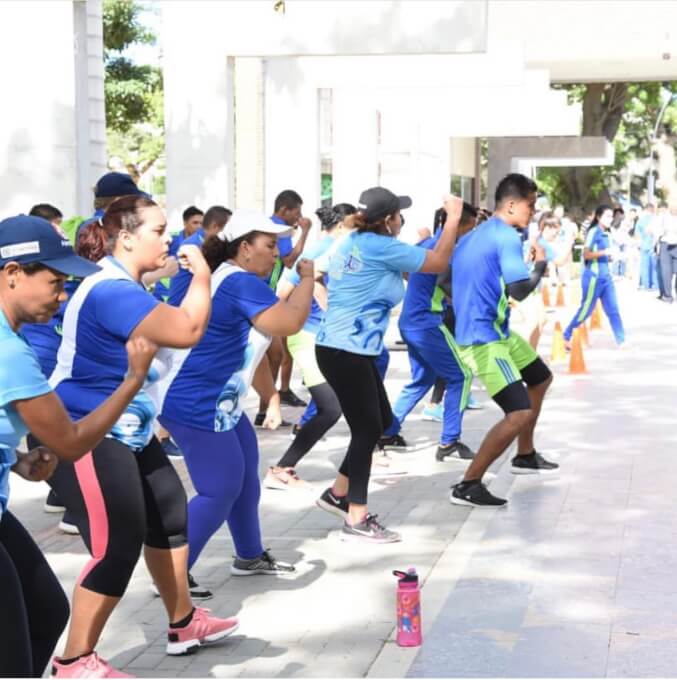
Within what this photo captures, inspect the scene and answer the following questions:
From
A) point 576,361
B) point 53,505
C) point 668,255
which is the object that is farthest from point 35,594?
point 668,255

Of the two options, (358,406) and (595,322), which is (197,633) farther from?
(595,322)

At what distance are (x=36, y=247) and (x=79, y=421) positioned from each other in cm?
51

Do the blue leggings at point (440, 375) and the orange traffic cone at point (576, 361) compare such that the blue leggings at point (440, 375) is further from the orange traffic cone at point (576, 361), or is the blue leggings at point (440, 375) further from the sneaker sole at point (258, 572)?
the orange traffic cone at point (576, 361)

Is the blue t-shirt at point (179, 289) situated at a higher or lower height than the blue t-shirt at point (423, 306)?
higher

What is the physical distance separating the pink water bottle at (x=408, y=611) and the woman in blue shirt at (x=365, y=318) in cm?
196

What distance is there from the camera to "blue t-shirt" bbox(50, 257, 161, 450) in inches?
191

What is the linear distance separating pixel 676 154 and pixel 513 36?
37801 millimetres

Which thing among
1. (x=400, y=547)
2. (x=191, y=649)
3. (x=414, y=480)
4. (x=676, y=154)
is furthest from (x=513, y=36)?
(x=676, y=154)

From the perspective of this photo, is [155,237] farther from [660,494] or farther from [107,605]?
[660,494]

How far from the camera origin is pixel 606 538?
7.55m

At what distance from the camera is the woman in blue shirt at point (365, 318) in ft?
24.9

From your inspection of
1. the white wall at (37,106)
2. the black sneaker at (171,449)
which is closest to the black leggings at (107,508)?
the black sneaker at (171,449)

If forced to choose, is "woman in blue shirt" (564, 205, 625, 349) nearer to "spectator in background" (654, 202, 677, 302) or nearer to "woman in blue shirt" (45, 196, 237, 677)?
"spectator in background" (654, 202, 677, 302)

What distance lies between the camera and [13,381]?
3738 millimetres
